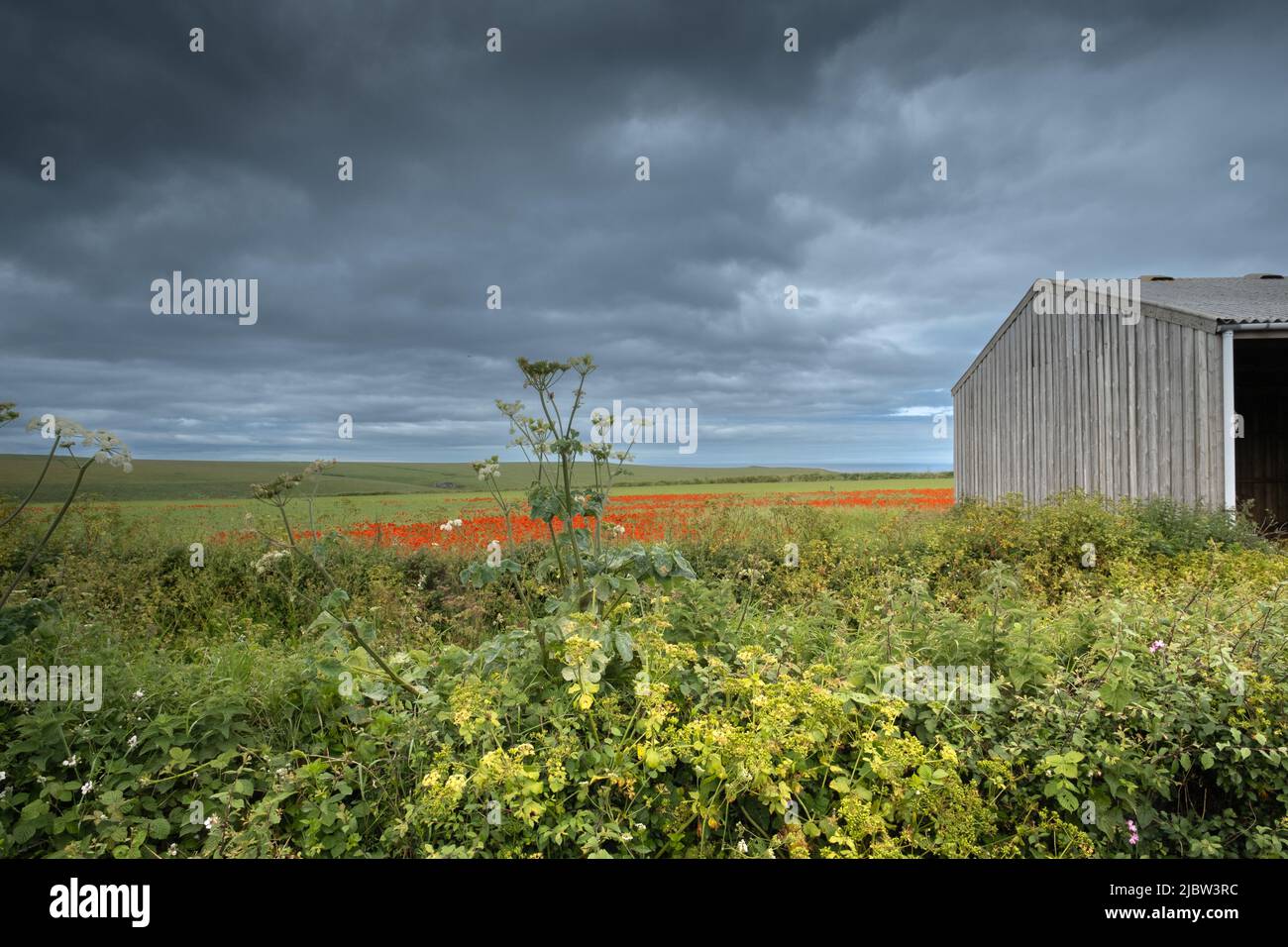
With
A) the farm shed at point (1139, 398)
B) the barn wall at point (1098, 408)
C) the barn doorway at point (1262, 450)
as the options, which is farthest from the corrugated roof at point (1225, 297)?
the barn doorway at point (1262, 450)

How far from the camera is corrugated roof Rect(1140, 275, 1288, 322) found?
10.1 m

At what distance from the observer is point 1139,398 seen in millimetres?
11062

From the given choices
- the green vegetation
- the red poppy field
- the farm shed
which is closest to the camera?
the green vegetation

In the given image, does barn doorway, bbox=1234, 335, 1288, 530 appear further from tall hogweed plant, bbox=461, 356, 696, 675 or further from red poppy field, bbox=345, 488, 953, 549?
tall hogweed plant, bbox=461, 356, 696, 675

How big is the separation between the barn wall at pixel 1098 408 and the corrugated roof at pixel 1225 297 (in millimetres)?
426

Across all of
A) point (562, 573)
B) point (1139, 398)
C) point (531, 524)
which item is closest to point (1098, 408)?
point (1139, 398)

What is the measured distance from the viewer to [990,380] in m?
15.8

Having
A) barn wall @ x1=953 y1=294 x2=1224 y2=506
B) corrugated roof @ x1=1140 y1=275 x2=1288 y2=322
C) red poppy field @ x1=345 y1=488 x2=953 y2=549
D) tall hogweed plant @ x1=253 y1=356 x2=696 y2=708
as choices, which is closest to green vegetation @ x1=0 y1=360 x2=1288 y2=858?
tall hogweed plant @ x1=253 y1=356 x2=696 y2=708

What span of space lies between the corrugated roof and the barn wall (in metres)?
0.43

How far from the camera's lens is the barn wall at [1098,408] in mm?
10070

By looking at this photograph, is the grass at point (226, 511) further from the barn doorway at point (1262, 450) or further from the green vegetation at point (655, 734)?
the barn doorway at point (1262, 450)

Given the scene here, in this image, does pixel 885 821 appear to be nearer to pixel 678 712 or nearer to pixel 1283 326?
pixel 678 712
